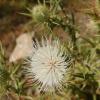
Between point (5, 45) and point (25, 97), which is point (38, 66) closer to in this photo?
point (25, 97)

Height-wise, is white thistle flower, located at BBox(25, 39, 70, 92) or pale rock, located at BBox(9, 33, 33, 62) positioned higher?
pale rock, located at BBox(9, 33, 33, 62)

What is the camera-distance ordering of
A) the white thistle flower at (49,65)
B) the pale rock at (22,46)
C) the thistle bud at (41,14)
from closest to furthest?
the white thistle flower at (49,65) < the thistle bud at (41,14) < the pale rock at (22,46)

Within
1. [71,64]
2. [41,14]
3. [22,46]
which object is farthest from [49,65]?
[22,46]

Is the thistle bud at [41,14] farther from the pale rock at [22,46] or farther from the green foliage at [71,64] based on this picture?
the pale rock at [22,46]

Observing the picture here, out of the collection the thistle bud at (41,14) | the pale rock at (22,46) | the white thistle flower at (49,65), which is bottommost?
the white thistle flower at (49,65)

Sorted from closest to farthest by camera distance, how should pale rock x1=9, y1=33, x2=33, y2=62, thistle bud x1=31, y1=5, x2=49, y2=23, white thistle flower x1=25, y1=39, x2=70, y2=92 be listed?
white thistle flower x1=25, y1=39, x2=70, y2=92, thistle bud x1=31, y1=5, x2=49, y2=23, pale rock x1=9, y1=33, x2=33, y2=62

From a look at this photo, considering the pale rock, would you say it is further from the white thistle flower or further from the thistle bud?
the white thistle flower

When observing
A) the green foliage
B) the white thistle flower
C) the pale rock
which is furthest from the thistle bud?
the pale rock

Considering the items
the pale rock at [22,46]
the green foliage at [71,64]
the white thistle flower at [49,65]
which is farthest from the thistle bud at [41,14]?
the pale rock at [22,46]

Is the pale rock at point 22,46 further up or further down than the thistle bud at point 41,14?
further down
